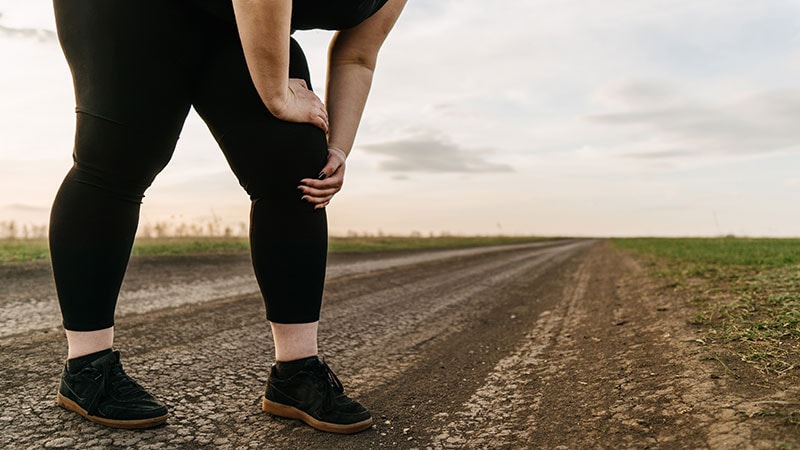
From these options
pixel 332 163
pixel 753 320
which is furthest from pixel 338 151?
pixel 753 320

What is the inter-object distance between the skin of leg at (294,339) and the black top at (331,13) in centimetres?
96

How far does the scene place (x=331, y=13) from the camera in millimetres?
1630

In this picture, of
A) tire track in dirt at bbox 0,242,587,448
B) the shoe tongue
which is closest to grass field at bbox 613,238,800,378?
tire track in dirt at bbox 0,242,587,448

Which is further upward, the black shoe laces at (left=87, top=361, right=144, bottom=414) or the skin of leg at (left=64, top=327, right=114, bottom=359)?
the skin of leg at (left=64, top=327, right=114, bottom=359)

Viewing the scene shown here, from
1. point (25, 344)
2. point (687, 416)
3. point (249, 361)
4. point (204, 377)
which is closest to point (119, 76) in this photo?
point (204, 377)

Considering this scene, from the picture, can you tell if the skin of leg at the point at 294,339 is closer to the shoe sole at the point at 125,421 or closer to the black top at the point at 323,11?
the shoe sole at the point at 125,421

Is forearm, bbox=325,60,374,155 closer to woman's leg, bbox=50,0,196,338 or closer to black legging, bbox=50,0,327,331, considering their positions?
black legging, bbox=50,0,327,331

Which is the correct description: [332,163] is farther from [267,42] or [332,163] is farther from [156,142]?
[156,142]

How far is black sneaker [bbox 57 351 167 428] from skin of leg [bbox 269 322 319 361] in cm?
39

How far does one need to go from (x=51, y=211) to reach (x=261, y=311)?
214 cm

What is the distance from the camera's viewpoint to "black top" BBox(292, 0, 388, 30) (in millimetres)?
1589

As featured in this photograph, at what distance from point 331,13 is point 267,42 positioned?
1.07ft

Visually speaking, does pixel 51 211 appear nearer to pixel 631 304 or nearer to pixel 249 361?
pixel 249 361

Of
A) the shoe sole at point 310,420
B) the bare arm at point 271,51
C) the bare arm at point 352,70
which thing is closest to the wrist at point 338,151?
the bare arm at point 352,70
